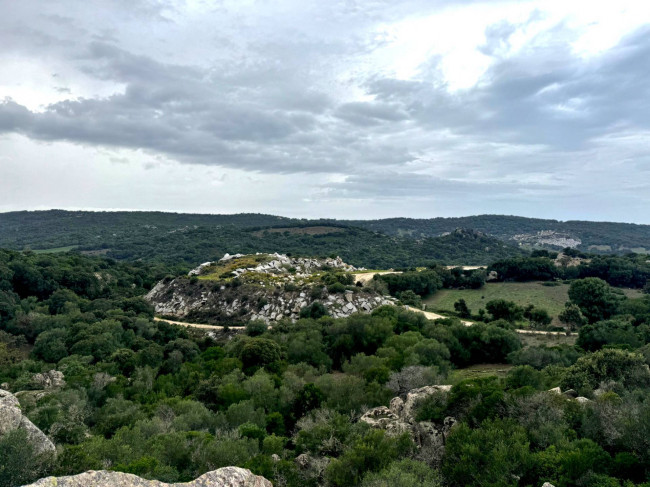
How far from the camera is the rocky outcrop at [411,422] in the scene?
18.9 metres

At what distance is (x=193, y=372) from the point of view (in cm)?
3609

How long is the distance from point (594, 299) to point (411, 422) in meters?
59.2

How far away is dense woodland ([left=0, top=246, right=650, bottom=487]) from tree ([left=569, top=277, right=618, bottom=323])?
2.96 metres

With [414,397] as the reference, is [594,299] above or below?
below

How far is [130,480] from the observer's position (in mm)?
9961

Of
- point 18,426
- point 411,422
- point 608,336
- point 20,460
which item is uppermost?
point 20,460

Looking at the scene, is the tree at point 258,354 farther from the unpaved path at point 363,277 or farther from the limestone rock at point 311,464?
the unpaved path at point 363,277

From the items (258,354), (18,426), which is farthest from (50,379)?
(18,426)

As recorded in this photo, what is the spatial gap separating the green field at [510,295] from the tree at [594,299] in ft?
15.1

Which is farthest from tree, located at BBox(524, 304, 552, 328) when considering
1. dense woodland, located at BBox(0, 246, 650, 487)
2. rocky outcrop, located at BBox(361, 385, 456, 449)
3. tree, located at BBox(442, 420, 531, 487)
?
tree, located at BBox(442, 420, 531, 487)

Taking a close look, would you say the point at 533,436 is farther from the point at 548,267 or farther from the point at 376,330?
the point at 548,267

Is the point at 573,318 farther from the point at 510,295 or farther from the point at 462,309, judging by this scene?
the point at 510,295

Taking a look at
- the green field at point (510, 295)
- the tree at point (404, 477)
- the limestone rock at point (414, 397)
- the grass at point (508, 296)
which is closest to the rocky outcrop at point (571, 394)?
the limestone rock at point (414, 397)

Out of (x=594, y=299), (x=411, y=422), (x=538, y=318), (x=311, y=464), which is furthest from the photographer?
(x=594, y=299)
